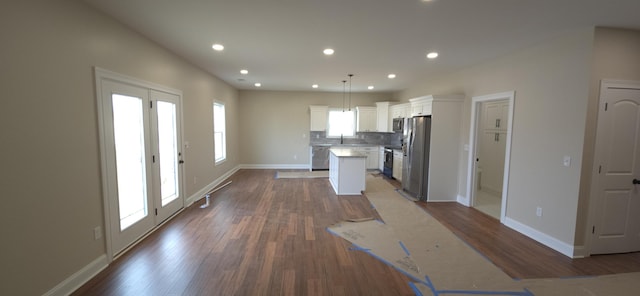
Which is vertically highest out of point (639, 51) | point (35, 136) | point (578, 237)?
point (639, 51)

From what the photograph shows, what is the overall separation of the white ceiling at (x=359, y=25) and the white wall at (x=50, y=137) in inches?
19.1

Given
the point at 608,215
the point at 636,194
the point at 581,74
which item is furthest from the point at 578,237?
the point at 581,74

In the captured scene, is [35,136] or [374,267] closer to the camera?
[35,136]

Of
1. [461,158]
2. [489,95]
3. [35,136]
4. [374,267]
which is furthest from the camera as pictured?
[461,158]

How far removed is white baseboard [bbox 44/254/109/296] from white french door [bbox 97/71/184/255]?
0.17 m

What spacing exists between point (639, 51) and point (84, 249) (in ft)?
20.4

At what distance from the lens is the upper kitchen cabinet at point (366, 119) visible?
8367mm

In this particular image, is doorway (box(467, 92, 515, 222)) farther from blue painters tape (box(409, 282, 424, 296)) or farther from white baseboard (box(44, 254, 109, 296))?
white baseboard (box(44, 254, 109, 296))

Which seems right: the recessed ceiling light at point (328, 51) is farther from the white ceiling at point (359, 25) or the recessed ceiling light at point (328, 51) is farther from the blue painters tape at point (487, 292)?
the blue painters tape at point (487, 292)

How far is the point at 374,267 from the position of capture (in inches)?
106

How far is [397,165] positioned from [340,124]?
8.81 feet

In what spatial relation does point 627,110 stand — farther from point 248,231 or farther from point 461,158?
point 248,231

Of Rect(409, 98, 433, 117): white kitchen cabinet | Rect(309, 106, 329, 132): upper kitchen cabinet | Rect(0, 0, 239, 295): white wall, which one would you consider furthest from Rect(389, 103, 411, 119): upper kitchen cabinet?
Rect(0, 0, 239, 295): white wall

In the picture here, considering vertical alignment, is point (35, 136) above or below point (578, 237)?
above
